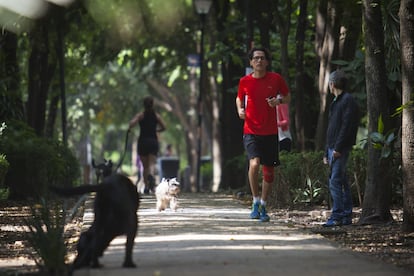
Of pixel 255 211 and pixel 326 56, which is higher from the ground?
pixel 326 56

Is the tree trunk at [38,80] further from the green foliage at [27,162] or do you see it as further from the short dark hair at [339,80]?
the short dark hair at [339,80]

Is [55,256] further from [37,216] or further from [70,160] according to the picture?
[70,160]

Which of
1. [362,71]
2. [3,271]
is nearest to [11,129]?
[362,71]

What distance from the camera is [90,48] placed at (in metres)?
34.7

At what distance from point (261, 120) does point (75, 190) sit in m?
5.69

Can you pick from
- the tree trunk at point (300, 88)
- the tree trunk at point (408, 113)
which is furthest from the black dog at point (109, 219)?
the tree trunk at point (300, 88)

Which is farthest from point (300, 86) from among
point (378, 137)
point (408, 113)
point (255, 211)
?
point (408, 113)

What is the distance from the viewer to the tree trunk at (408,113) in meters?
12.0

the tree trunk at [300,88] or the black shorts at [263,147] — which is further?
the tree trunk at [300,88]

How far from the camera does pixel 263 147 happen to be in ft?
46.7

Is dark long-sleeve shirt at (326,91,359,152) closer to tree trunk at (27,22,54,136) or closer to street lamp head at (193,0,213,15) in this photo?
tree trunk at (27,22,54,136)

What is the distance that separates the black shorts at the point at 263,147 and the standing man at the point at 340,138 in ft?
2.54

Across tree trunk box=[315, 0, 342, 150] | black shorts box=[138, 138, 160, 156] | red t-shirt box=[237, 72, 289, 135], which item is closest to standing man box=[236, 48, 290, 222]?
red t-shirt box=[237, 72, 289, 135]

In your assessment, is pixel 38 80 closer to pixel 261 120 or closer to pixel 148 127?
pixel 148 127
